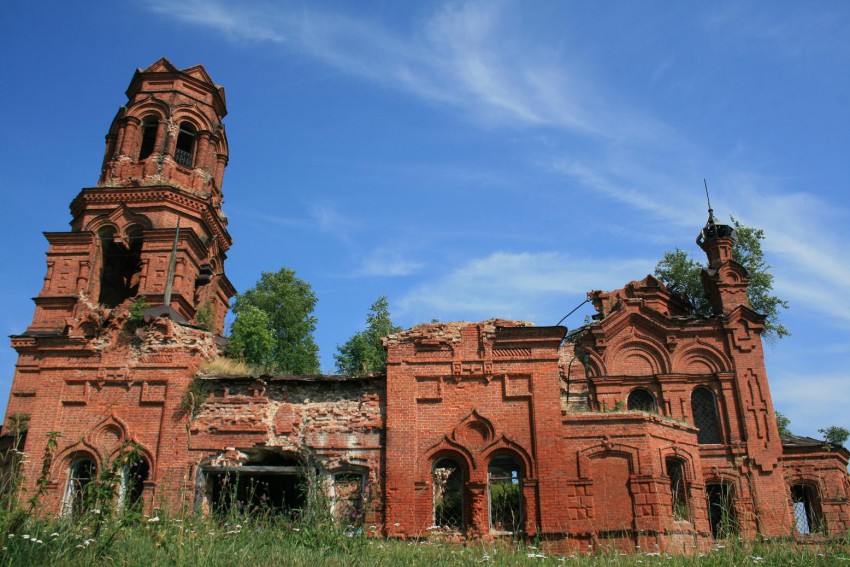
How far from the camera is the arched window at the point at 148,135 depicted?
26984mm

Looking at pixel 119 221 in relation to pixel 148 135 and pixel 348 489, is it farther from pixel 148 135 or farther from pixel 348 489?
pixel 348 489

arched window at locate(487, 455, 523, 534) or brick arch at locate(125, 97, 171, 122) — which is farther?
brick arch at locate(125, 97, 171, 122)

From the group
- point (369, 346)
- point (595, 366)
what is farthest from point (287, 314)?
point (595, 366)

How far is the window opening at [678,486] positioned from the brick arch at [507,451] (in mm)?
3404

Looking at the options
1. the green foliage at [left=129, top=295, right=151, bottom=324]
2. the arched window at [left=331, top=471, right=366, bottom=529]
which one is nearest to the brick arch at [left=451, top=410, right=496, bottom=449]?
the arched window at [left=331, top=471, right=366, bottom=529]

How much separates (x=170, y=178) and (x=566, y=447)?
1712 cm

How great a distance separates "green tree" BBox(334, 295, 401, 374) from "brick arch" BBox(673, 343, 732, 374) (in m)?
12.4

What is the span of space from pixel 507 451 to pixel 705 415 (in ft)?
30.8

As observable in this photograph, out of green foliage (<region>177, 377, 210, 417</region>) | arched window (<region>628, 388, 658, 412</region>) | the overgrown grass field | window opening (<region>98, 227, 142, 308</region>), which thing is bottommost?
the overgrown grass field

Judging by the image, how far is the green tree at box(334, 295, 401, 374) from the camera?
31.9m

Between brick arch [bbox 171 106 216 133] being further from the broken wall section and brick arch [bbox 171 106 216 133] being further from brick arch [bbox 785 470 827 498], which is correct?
brick arch [bbox 785 470 827 498]

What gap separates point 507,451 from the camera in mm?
16219

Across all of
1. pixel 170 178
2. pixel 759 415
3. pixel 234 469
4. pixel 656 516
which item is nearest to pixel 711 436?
pixel 759 415

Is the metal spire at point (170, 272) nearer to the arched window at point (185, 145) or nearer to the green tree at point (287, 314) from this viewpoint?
the arched window at point (185, 145)
